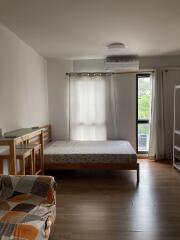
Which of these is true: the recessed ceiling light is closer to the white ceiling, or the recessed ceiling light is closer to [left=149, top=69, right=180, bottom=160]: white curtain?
the white ceiling

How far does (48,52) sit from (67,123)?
1752mm

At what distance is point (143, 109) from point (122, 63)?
48.4 inches

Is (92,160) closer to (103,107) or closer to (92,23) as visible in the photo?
(103,107)

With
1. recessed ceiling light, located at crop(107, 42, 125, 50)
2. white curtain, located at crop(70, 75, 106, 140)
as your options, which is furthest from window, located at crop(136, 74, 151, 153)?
recessed ceiling light, located at crop(107, 42, 125, 50)

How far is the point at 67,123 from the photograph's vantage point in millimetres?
5672

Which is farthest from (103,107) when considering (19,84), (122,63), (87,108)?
(19,84)

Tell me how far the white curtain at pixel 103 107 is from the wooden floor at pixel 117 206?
4.27 ft

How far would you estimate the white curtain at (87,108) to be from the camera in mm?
5488

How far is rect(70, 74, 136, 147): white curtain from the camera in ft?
18.0

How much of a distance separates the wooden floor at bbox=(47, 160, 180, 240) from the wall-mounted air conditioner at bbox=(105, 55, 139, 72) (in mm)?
2315

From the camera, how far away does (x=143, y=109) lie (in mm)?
5609

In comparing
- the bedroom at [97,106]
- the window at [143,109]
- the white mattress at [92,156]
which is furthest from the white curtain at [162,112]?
the white mattress at [92,156]

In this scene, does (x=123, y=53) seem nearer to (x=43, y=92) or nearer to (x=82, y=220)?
(x=43, y=92)

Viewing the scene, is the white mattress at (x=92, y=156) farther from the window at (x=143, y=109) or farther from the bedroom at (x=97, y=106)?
the window at (x=143, y=109)
